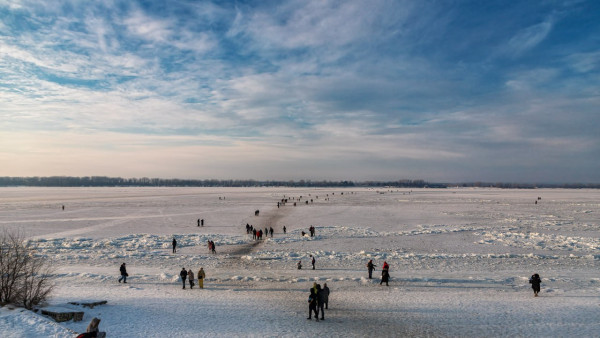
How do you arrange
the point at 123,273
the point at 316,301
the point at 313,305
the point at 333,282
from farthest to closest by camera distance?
the point at 333,282 < the point at 123,273 < the point at 316,301 < the point at 313,305

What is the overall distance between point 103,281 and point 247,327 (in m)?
9.36

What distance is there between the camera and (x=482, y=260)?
20.8m

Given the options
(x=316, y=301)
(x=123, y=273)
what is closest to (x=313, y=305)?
(x=316, y=301)

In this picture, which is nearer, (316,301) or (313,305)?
(313,305)

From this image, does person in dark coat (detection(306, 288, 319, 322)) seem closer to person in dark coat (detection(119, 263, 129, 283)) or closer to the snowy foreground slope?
the snowy foreground slope

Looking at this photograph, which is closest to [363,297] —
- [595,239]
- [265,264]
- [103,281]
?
[265,264]

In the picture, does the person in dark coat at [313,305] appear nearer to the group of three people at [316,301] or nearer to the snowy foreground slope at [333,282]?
the group of three people at [316,301]

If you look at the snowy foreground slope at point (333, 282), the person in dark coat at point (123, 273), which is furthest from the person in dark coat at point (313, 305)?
the person in dark coat at point (123, 273)

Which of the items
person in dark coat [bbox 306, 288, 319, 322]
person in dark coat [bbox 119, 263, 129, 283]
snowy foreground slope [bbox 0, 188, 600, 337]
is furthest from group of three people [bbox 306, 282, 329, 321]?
person in dark coat [bbox 119, 263, 129, 283]

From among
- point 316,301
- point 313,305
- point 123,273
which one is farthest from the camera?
point 123,273

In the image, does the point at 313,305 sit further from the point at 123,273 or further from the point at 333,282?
the point at 123,273

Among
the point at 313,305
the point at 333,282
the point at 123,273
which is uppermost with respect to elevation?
the point at 313,305

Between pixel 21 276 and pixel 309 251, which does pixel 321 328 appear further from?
pixel 309 251

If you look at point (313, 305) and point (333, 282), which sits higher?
point (313, 305)
